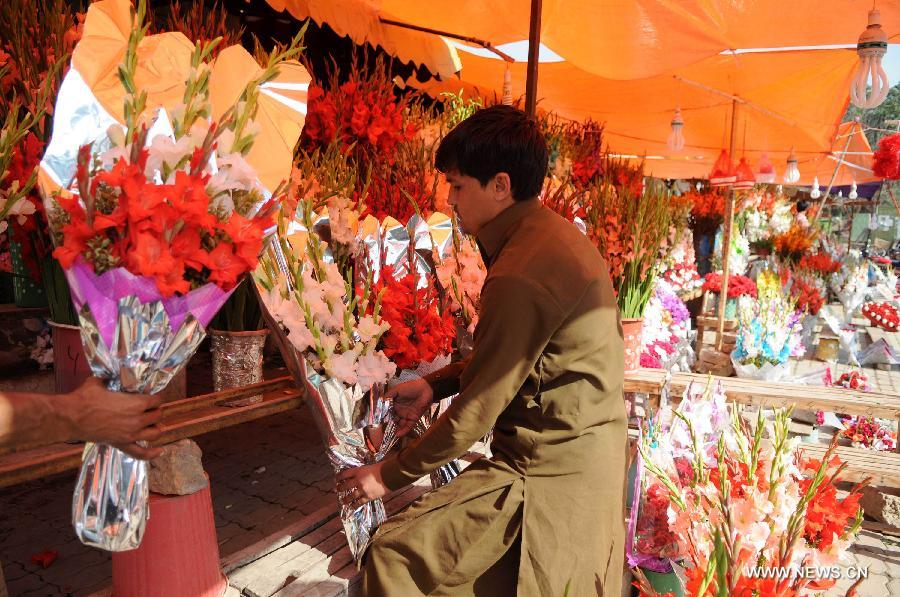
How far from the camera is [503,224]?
1.55 metres

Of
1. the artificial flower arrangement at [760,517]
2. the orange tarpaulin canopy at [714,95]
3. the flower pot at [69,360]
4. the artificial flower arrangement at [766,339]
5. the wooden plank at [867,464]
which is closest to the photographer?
the artificial flower arrangement at [760,517]

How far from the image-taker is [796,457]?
1.78 meters

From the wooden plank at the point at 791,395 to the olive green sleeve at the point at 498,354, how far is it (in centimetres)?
229

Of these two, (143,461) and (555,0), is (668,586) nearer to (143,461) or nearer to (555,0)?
(143,461)

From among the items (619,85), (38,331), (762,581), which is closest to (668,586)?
Answer: (762,581)

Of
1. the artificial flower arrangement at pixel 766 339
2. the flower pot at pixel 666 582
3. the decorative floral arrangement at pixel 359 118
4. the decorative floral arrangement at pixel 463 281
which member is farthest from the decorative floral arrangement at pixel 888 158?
the decorative floral arrangement at pixel 463 281

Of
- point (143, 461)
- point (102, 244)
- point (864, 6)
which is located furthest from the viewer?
point (864, 6)

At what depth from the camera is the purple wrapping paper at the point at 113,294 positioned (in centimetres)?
104

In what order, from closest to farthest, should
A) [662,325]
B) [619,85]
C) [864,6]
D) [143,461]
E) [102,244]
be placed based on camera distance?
1. [102,244]
2. [143,461]
3. [864,6]
4. [662,325]
5. [619,85]

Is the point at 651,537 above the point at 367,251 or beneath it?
beneath

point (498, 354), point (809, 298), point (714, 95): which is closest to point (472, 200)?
A: point (498, 354)

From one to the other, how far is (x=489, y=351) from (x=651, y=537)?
1225mm

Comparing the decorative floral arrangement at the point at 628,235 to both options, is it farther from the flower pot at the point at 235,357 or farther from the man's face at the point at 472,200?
the flower pot at the point at 235,357

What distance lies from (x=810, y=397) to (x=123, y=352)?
3507mm
